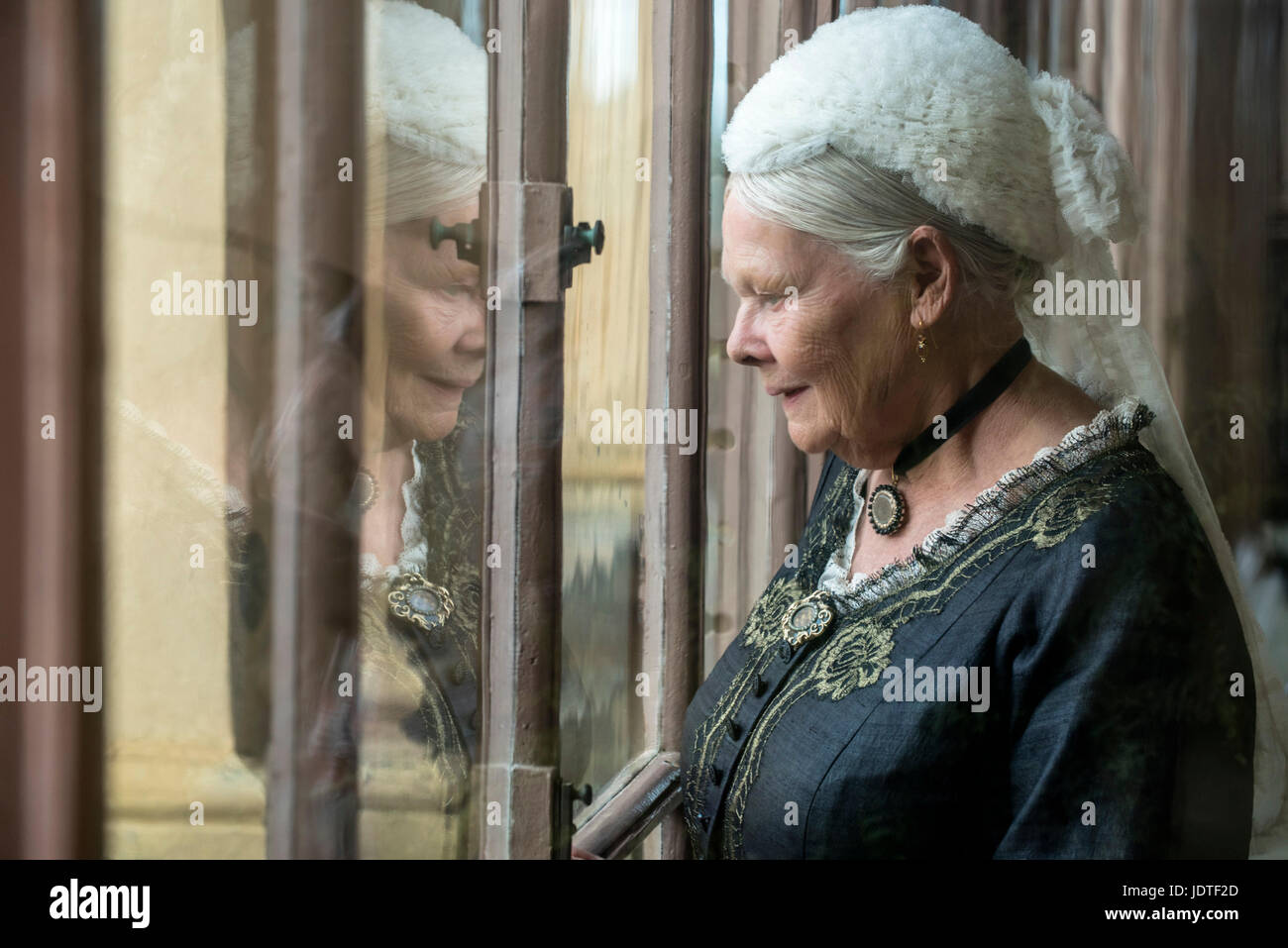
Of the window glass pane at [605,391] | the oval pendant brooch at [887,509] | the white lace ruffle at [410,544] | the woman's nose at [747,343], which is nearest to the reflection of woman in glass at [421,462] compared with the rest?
the white lace ruffle at [410,544]

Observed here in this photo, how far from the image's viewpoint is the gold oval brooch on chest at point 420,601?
2.13 ft

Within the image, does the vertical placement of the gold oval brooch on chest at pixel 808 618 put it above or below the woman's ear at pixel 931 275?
below

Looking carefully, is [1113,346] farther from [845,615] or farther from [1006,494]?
[845,615]

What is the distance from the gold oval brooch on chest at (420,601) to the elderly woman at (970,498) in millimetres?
295

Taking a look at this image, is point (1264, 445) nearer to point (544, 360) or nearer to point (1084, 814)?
point (1084, 814)

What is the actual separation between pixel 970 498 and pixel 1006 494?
1.1 inches

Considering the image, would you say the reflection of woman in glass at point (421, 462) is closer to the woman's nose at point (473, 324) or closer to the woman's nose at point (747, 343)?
the woman's nose at point (473, 324)

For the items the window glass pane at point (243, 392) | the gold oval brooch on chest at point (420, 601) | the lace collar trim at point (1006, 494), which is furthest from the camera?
the lace collar trim at point (1006, 494)

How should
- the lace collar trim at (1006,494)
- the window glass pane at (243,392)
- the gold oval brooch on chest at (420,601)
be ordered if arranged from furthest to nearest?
the lace collar trim at (1006,494), the gold oval brooch on chest at (420,601), the window glass pane at (243,392)

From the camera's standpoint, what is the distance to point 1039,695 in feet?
2.33

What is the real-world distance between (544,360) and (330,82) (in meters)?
0.22

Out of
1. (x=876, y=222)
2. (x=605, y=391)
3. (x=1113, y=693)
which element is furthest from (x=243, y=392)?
(x=1113, y=693)

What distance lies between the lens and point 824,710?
79 centimetres
